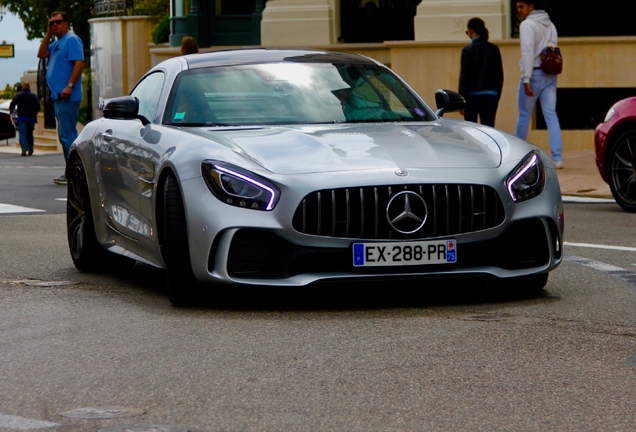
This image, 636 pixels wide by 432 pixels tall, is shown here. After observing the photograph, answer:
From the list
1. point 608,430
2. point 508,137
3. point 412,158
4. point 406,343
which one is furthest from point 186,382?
point 508,137

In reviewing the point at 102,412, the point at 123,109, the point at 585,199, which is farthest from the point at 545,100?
the point at 102,412

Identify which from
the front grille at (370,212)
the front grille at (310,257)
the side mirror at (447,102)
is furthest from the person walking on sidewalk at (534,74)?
the front grille at (370,212)

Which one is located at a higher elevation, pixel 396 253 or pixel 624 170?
pixel 396 253

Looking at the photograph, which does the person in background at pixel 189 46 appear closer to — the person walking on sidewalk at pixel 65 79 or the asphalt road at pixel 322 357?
the person walking on sidewalk at pixel 65 79

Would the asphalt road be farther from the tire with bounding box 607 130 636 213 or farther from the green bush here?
the green bush

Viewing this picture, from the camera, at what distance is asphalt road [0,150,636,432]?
488cm

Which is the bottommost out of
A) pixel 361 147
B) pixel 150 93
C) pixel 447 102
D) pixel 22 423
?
pixel 22 423

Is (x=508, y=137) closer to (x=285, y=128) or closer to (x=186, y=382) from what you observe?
(x=285, y=128)

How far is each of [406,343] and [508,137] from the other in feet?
6.47

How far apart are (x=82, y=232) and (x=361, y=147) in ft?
8.21

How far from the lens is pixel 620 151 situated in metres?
12.9

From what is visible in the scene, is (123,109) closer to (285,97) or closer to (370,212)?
(285,97)

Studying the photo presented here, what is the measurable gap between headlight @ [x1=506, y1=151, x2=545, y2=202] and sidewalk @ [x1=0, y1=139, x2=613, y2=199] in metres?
7.50

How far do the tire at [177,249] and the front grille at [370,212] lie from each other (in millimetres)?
583
